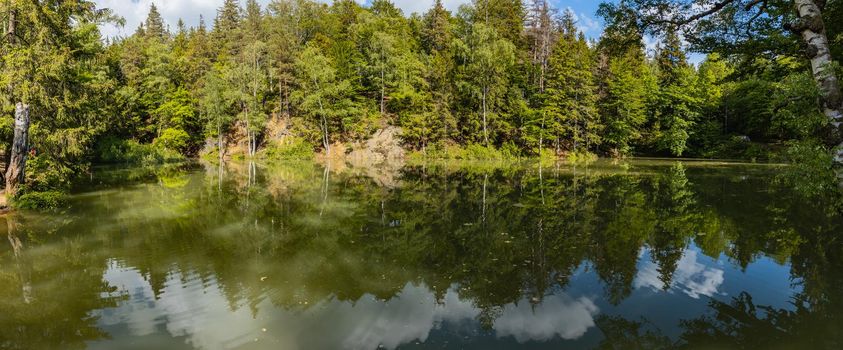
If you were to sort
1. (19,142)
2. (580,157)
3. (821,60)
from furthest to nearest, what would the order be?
1. (580,157)
2. (19,142)
3. (821,60)

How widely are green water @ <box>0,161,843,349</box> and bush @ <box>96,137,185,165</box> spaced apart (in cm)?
3206

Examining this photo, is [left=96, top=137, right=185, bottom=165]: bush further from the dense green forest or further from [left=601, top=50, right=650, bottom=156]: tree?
[left=601, top=50, right=650, bottom=156]: tree

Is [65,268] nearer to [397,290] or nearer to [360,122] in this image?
[397,290]

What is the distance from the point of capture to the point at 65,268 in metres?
9.09

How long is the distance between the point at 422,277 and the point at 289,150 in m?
49.0

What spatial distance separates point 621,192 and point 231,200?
60.5 ft

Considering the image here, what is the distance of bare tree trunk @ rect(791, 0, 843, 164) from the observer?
7.12 meters

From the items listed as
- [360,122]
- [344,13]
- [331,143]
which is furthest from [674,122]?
[344,13]

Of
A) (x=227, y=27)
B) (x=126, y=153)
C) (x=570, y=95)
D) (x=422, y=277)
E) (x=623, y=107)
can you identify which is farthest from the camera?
(x=227, y=27)

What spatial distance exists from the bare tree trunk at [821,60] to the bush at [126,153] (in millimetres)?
49493

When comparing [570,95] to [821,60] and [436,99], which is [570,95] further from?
[821,60]

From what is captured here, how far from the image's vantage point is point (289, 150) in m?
54.5

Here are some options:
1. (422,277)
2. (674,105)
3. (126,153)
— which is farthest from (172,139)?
(674,105)

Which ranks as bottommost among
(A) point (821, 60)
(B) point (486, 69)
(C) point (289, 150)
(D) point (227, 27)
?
(C) point (289, 150)
